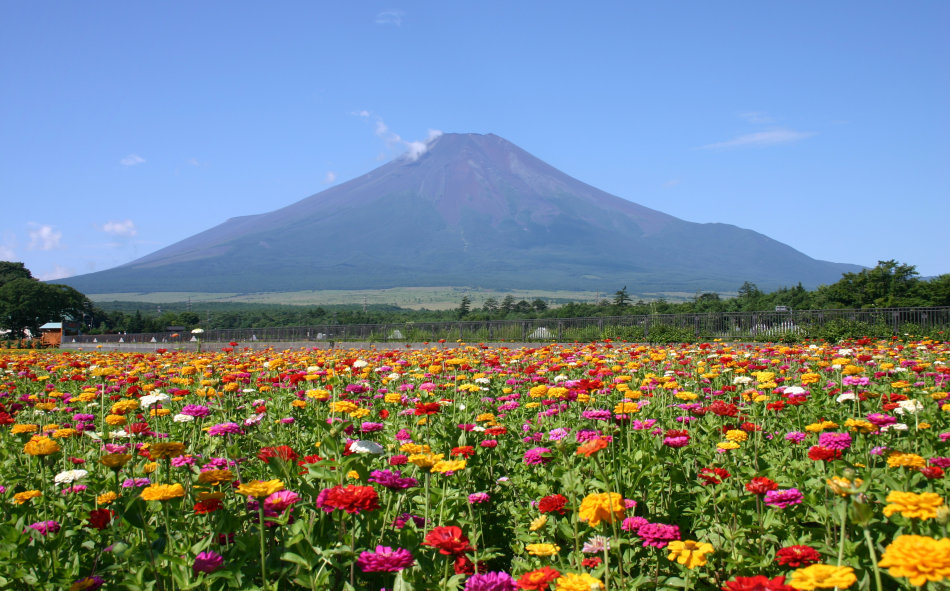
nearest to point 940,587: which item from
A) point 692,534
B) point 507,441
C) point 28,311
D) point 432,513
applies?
point 692,534

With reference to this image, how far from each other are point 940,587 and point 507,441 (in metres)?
2.89

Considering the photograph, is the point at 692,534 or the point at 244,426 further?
the point at 244,426

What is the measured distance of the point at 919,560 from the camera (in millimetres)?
1463

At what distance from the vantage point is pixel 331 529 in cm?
282

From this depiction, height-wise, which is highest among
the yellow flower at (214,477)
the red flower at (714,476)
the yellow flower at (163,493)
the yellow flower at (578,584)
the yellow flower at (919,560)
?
the yellow flower at (919,560)

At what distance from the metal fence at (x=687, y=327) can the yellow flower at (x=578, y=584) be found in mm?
19374

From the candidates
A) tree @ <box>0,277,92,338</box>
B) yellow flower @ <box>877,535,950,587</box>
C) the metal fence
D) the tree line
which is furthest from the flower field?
tree @ <box>0,277,92,338</box>

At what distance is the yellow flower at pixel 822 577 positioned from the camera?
1.57 metres

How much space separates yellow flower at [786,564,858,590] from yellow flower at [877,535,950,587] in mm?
105

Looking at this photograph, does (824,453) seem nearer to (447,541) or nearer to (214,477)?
(447,541)

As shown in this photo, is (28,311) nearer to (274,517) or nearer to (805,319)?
(805,319)

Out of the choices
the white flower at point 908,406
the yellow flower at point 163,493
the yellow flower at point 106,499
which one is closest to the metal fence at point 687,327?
the yellow flower at point 106,499

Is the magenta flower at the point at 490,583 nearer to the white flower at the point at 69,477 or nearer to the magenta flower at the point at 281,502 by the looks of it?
the magenta flower at the point at 281,502

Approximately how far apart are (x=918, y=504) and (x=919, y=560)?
1.51 ft
